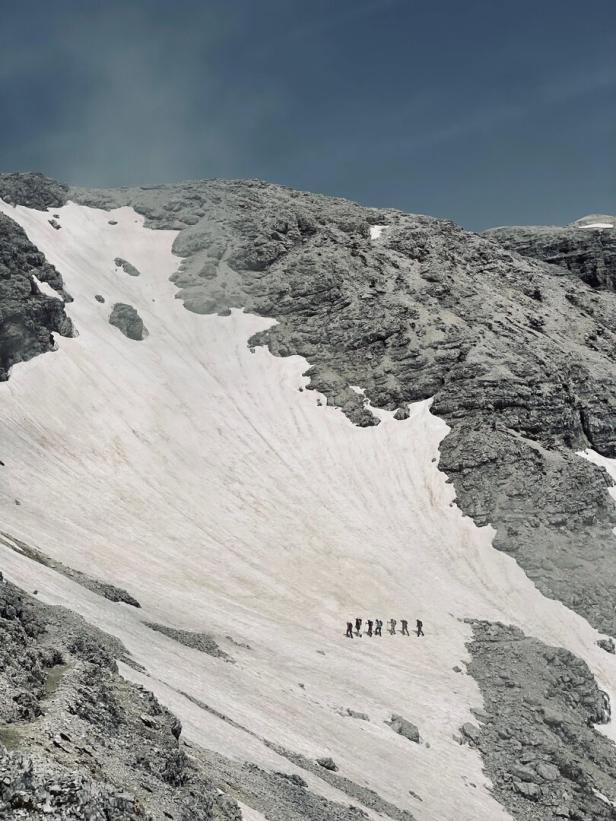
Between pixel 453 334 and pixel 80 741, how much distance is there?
74.0 meters

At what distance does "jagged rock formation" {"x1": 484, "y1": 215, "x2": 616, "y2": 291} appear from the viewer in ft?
406

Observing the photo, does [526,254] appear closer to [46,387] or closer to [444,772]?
[46,387]

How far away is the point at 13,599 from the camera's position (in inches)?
776

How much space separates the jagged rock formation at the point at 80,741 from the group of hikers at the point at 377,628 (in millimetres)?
25953

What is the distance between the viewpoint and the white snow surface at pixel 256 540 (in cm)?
A: 2886

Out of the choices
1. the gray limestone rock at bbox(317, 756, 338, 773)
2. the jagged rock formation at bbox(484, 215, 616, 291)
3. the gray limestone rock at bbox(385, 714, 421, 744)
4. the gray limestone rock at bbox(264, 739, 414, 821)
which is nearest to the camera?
the gray limestone rock at bbox(264, 739, 414, 821)

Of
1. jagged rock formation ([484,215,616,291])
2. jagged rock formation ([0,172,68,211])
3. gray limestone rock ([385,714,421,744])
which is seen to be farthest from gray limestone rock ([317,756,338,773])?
jagged rock formation ([484,215,616,291])

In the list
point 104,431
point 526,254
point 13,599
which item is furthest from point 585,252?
point 13,599

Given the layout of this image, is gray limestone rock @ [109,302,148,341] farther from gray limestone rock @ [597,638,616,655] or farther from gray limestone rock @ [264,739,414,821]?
gray limestone rock @ [264,739,414,821]

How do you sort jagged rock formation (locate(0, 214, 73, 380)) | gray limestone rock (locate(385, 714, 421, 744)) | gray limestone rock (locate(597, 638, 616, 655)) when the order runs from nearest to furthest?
1. gray limestone rock (locate(385, 714, 421, 744))
2. gray limestone rock (locate(597, 638, 616, 655))
3. jagged rock formation (locate(0, 214, 73, 380))

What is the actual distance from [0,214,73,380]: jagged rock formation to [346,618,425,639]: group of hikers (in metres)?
39.1

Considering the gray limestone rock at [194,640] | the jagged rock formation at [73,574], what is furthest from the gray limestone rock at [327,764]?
the jagged rock formation at [73,574]

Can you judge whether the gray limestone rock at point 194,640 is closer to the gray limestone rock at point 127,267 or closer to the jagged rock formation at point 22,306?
the jagged rock formation at point 22,306

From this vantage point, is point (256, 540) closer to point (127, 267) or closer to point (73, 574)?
point (73, 574)
